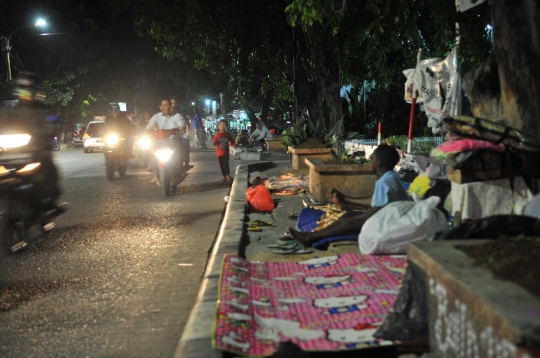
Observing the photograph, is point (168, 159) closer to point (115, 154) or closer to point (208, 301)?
point (115, 154)

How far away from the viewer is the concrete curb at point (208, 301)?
12.2 ft

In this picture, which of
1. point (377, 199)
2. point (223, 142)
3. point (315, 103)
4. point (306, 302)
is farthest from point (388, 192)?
point (315, 103)

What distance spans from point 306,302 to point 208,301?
2.46 ft

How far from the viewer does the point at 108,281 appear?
5.85 metres

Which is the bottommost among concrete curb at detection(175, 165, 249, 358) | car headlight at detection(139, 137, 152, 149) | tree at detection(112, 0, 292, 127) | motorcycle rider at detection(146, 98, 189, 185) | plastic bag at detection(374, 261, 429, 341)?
concrete curb at detection(175, 165, 249, 358)

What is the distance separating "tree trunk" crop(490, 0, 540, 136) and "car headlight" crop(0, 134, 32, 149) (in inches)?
207

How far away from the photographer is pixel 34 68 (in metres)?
46.5

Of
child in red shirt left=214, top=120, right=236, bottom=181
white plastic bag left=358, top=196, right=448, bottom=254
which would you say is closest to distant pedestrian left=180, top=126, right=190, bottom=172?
child in red shirt left=214, top=120, right=236, bottom=181

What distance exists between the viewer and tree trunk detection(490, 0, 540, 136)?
5492mm

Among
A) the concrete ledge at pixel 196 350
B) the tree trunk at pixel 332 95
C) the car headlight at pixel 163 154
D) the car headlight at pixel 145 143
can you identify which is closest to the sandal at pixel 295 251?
the concrete ledge at pixel 196 350

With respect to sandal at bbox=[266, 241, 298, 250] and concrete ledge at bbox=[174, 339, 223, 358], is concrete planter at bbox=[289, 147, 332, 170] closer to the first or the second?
sandal at bbox=[266, 241, 298, 250]

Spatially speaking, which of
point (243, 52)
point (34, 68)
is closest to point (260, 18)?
point (243, 52)

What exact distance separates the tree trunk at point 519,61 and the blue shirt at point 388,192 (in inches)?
50.4

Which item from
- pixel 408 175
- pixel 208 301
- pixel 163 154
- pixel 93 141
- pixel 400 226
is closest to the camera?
pixel 208 301
